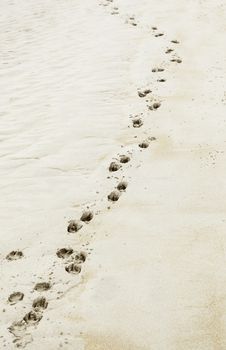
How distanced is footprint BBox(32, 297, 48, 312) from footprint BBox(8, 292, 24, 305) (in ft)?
0.46

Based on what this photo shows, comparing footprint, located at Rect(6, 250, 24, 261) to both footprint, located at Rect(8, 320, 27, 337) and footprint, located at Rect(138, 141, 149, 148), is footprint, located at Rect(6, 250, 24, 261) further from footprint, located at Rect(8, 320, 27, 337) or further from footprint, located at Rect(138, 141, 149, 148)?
footprint, located at Rect(138, 141, 149, 148)

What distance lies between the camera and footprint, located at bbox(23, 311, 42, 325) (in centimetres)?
337

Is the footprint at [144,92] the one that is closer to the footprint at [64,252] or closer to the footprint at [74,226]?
the footprint at [74,226]

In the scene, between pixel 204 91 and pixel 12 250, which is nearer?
pixel 12 250

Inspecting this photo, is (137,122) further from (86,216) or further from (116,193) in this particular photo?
(86,216)

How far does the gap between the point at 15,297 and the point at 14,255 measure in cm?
51

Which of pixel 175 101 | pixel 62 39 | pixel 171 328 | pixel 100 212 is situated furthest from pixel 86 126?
pixel 62 39

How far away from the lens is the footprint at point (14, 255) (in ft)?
13.1

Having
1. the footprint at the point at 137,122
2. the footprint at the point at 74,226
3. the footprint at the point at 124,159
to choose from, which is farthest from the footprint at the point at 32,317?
the footprint at the point at 137,122

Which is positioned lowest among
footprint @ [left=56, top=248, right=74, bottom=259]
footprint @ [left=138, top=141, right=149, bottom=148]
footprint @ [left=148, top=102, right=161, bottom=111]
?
footprint @ [left=56, top=248, right=74, bottom=259]

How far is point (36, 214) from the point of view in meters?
4.48

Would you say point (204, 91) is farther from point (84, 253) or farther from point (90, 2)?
point (90, 2)

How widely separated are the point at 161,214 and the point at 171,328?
1.27 m

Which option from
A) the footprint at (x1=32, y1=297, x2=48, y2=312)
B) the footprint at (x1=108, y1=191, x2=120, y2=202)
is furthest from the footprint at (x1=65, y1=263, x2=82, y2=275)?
the footprint at (x1=108, y1=191, x2=120, y2=202)
